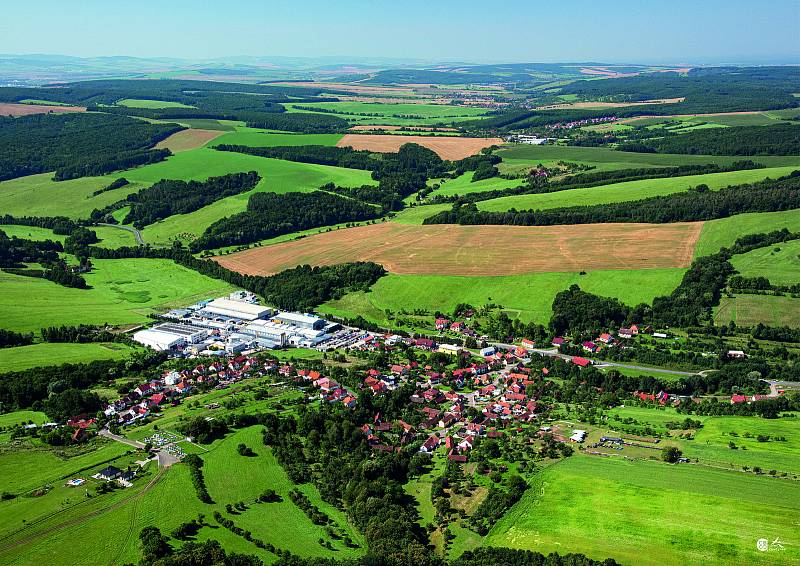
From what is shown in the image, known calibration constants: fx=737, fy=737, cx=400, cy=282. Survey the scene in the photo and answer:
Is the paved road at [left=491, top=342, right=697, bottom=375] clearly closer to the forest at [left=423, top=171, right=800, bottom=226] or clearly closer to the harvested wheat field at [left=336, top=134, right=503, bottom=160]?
the forest at [left=423, top=171, right=800, bottom=226]

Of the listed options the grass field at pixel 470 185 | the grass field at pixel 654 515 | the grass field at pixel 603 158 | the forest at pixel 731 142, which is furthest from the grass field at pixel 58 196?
the grass field at pixel 654 515

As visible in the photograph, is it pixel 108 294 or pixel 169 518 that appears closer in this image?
pixel 169 518

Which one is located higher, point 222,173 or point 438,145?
point 438,145

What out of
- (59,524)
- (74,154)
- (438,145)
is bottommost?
(59,524)

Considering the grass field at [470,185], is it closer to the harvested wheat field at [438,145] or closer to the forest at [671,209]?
the harvested wheat field at [438,145]

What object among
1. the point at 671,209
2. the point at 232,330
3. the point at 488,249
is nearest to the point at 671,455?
the point at 232,330

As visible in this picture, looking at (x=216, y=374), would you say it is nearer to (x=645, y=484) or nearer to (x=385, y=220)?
(x=645, y=484)

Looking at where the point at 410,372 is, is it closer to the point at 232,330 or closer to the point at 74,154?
the point at 232,330
